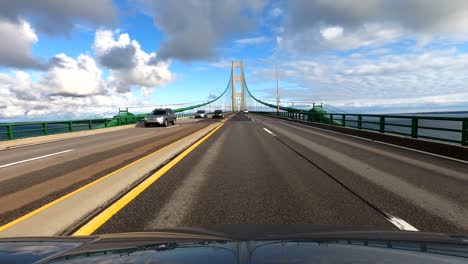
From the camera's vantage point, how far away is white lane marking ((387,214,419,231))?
423cm

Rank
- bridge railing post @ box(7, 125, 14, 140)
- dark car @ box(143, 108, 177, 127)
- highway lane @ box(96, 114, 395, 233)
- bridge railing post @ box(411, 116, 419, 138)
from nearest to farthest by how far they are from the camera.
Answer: highway lane @ box(96, 114, 395, 233), bridge railing post @ box(411, 116, 419, 138), bridge railing post @ box(7, 125, 14, 140), dark car @ box(143, 108, 177, 127)

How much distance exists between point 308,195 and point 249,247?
3.82 meters

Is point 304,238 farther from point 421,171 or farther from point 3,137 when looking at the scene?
point 3,137

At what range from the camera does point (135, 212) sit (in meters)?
5.03

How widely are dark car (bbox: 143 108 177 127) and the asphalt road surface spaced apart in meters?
26.1

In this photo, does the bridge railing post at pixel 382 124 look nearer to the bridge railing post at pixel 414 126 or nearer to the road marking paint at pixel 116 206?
the bridge railing post at pixel 414 126

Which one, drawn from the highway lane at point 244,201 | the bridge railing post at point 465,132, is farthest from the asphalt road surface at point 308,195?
→ the bridge railing post at point 465,132

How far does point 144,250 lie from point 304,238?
1.28 m

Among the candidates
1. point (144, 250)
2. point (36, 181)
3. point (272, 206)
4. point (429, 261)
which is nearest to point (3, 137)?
point (36, 181)

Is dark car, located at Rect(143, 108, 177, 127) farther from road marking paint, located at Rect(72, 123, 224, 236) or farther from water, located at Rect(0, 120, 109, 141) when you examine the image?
road marking paint, located at Rect(72, 123, 224, 236)

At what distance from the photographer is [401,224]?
4402 mm

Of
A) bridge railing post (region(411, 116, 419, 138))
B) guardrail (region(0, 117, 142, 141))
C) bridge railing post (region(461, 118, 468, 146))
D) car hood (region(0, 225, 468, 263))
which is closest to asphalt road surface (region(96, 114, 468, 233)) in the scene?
car hood (region(0, 225, 468, 263))

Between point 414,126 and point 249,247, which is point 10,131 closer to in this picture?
point 414,126

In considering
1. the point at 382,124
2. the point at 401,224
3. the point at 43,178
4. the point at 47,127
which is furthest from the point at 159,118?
the point at 401,224
